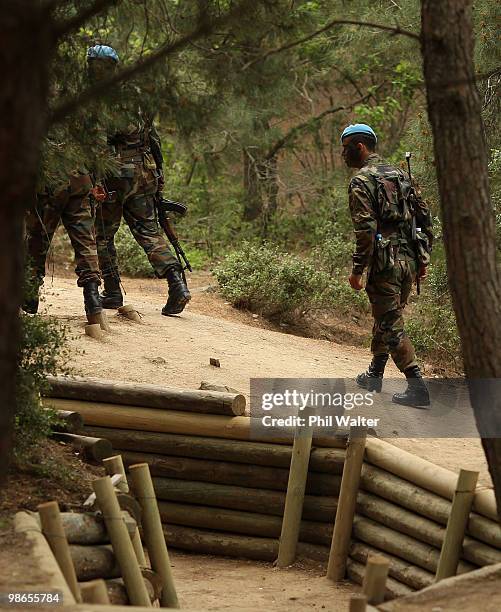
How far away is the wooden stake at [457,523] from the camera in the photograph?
627 cm

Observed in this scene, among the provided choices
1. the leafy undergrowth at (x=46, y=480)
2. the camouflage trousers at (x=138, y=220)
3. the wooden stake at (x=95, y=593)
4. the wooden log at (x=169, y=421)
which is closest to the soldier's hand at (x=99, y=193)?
the camouflage trousers at (x=138, y=220)

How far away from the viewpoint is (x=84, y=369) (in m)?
9.13

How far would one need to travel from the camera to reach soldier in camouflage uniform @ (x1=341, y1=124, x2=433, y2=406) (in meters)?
8.53

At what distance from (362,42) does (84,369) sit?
8.47 metres

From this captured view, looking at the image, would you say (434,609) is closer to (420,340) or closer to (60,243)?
(420,340)

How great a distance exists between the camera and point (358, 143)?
871cm

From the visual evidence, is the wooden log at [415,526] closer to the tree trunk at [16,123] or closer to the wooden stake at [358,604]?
the wooden stake at [358,604]

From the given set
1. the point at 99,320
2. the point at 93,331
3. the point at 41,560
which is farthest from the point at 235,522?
the point at 41,560

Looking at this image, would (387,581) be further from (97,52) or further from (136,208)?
(136,208)

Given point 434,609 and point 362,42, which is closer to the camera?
point 434,609

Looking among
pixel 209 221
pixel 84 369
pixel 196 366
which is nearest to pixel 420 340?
pixel 196 366

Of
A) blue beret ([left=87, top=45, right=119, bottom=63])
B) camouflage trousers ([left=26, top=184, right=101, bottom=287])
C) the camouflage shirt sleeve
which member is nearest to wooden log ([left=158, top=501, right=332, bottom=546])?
the camouflage shirt sleeve

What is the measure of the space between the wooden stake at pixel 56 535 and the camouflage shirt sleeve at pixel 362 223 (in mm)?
3857

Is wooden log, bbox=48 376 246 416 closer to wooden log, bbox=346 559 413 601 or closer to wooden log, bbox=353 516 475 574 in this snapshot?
wooden log, bbox=353 516 475 574
